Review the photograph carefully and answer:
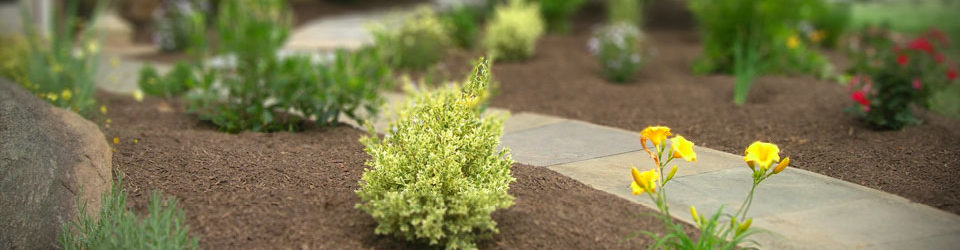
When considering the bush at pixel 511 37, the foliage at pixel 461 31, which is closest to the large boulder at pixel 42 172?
the bush at pixel 511 37

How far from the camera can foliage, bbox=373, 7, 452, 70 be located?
24.5ft

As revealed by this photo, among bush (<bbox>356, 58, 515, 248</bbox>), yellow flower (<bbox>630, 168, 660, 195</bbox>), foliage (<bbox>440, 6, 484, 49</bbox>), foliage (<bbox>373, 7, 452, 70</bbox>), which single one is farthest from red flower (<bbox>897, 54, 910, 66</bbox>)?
foliage (<bbox>440, 6, 484, 49</bbox>)

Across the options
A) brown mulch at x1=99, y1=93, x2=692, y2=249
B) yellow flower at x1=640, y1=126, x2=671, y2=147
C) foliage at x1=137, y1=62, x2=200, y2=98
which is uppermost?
yellow flower at x1=640, y1=126, x2=671, y2=147

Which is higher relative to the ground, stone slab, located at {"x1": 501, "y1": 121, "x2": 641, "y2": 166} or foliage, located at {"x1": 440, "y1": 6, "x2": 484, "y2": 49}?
foliage, located at {"x1": 440, "y1": 6, "x2": 484, "y2": 49}

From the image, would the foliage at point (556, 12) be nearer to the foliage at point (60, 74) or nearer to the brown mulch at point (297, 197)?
the foliage at point (60, 74)

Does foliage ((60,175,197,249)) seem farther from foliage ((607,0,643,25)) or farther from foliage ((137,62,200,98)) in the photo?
foliage ((607,0,643,25))

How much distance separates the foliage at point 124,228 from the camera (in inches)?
105

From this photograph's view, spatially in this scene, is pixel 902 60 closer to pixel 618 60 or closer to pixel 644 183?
pixel 618 60

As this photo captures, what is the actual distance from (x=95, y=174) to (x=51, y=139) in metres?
0.26

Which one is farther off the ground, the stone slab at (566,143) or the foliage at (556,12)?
the foliage at (556,12)

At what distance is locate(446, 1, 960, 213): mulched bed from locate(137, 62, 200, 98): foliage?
2382mm

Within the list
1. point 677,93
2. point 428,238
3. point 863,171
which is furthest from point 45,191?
point 677,93

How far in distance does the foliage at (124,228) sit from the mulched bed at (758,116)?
2555mm

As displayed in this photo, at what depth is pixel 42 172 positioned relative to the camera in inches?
124
